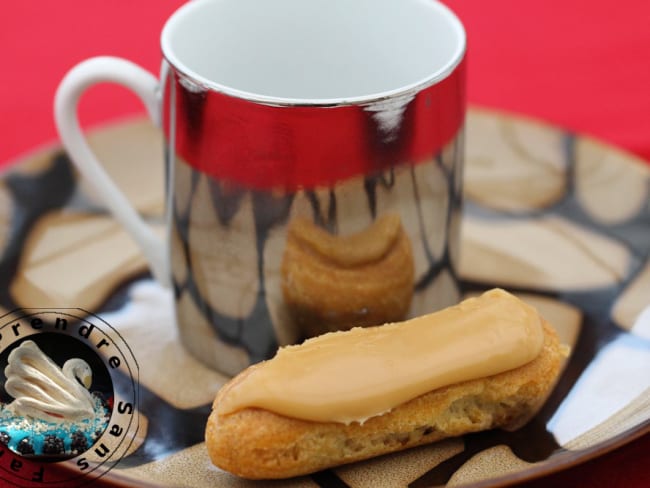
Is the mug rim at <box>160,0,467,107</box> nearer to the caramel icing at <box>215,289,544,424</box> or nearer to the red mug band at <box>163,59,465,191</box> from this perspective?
the red mug band at <box>163,59,465,191</box>

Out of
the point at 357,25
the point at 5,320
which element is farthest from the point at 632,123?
the point at 5,320

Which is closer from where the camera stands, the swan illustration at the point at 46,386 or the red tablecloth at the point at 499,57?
the swan illustration at the point at 46,386

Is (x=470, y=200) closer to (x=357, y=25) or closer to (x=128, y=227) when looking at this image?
(x=357, y=25)

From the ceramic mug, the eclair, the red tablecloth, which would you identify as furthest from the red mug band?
the red tablecloth

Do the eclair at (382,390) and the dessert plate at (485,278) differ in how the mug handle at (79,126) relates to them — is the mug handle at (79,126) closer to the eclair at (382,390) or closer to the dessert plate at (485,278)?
the dessert plate at (485,278)

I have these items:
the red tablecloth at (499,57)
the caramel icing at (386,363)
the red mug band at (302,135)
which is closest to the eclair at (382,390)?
the caramel icing at (386,363)

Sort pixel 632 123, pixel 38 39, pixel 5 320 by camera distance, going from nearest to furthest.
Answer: pixel 5 320 < pixel 632 123 < pixel 38 39
